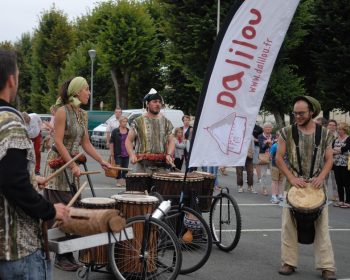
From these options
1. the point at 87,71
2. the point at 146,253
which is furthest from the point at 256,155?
the point at 87,71

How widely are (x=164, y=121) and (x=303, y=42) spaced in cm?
2598

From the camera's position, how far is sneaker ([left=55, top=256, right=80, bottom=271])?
612 cm

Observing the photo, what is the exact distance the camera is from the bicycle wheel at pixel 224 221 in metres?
7.14

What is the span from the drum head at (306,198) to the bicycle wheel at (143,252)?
1489mm

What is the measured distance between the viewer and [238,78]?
548 cm

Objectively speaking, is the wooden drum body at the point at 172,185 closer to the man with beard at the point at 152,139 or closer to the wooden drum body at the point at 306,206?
the man with beard at the point at 152,139

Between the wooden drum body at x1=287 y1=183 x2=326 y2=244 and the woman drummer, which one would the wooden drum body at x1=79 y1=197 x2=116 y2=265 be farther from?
the wooden drum body at x1=287 y1=183 x2=326 y2=244

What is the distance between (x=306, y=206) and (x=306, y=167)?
1.51 feet

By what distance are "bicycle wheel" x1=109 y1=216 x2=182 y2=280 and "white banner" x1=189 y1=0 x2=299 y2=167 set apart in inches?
32.2

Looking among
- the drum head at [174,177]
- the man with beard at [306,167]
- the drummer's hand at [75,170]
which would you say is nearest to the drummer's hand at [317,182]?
the man with beard at [306,167]

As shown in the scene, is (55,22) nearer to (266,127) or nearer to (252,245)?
(266,127)

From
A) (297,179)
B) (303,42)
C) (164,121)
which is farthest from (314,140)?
(303,42)

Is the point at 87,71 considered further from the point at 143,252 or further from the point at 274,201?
the point at 143,252

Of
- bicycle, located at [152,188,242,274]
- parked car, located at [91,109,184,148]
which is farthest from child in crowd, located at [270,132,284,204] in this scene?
parked car, located at [91,109,184,148]
